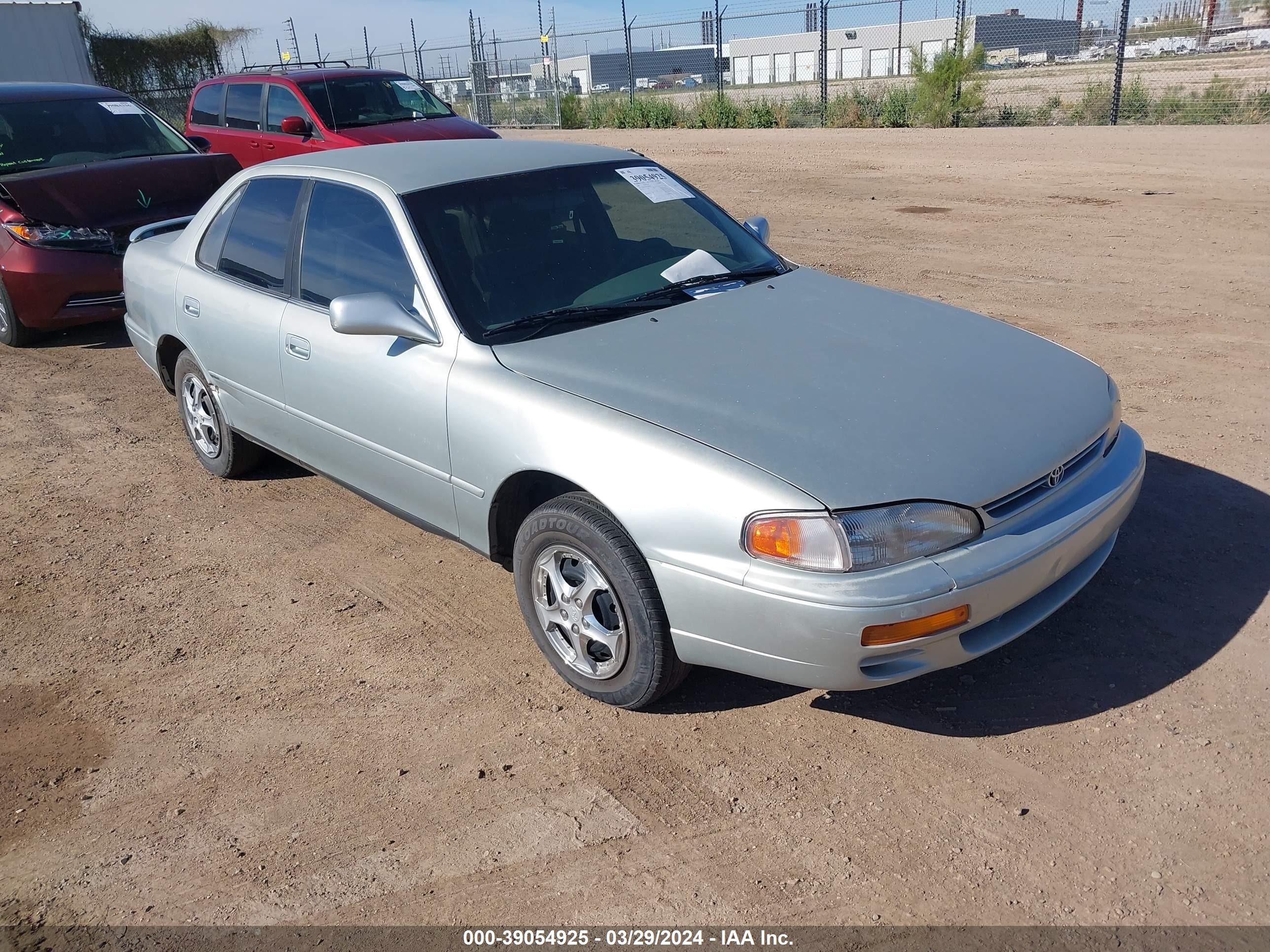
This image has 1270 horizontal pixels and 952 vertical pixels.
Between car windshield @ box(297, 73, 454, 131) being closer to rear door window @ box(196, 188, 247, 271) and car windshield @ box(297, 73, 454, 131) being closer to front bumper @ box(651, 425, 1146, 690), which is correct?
rear door window @ box(196, 188, 247, 271)

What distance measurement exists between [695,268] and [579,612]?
1.60 m

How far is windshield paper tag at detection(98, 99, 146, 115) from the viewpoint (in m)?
8.80

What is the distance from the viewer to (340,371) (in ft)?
13.1

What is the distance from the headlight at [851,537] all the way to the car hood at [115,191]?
6.45m

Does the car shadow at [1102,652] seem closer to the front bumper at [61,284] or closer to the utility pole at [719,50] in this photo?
the front bumper at [61,284]

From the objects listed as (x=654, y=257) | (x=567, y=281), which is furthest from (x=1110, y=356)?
(x=567, y=281)

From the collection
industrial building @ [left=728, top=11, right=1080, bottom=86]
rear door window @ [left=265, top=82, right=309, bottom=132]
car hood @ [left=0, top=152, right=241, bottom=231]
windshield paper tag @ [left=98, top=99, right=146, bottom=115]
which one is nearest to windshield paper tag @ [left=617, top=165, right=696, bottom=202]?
car hood @ [left=0, top=152, right=241, bottom=231]

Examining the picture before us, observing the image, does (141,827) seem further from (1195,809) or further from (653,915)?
(1195,809)

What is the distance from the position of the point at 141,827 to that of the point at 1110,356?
570 cm

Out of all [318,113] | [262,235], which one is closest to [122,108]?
[318,113]

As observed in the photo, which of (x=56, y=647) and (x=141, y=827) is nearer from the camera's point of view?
(x=141, y=827)

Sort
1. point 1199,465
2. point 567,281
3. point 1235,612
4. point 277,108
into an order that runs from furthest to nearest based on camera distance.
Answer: point 277,108
point 1199,465
point 567,281
point 1235,612

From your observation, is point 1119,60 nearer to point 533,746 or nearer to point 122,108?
point 122,108

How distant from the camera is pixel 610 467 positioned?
9.96 ft
